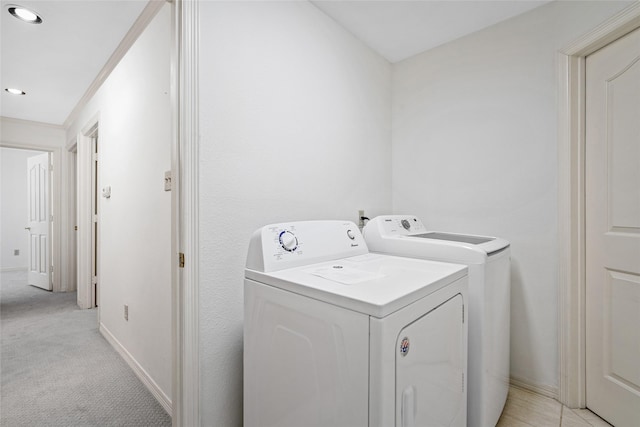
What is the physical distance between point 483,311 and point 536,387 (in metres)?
1.03

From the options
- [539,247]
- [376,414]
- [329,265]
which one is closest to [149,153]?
[329,265]

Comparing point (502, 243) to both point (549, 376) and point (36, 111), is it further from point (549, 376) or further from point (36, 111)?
point (36, 111)

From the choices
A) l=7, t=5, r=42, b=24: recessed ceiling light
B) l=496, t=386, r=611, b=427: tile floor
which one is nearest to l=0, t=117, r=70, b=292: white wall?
l=7, t=5, r=42, b=24: recessed ceiling light

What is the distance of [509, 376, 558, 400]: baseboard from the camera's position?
1.74 m

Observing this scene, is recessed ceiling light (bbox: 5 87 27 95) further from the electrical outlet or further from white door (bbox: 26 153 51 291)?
the electrical outlet

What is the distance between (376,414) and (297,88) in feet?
5.03

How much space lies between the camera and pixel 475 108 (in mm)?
2043

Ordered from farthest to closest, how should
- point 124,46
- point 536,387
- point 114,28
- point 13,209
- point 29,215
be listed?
point 13,209
point 29,215
point 124,46
point 114,28
point 536,387

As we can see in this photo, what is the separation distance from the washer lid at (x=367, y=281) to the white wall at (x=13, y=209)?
686 cm

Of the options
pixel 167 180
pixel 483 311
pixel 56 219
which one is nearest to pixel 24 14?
pixel 167 180

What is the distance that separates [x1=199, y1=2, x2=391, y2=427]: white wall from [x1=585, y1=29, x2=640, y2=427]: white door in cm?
134

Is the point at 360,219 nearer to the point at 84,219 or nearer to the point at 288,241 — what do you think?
the point at 288,241

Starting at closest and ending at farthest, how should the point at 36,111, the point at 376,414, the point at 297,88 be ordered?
the point at 376,414 < the point at 297,88 < the point at 36,111

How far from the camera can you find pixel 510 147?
190cm
